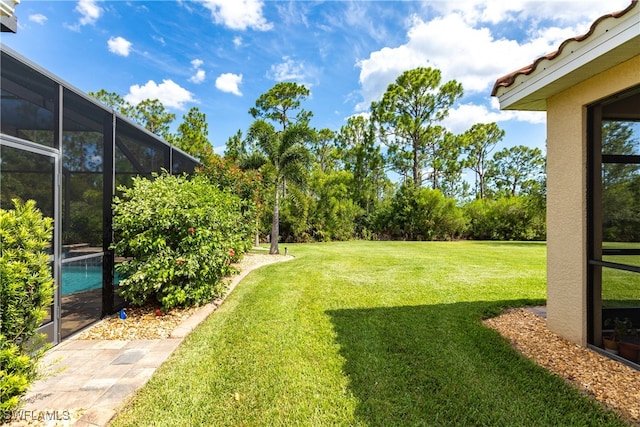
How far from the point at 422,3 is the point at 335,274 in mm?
7291

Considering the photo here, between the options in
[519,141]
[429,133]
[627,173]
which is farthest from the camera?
[519,141]

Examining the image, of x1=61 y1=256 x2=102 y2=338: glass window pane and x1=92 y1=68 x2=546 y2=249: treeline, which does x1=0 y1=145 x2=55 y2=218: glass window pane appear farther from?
x1=92 y1=68 x2=546 y2=249: treeline

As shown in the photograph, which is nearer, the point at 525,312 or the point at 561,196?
the point at 561,196

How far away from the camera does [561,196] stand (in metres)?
3.65

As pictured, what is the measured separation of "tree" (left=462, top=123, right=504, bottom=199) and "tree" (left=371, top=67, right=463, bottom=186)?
6.51 meters

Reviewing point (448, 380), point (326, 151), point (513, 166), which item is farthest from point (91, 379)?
point (513, 166)

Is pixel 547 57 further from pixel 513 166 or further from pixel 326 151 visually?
pixel 513 166

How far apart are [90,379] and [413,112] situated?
2567 cm

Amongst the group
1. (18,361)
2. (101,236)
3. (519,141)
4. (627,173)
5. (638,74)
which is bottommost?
(18,361)

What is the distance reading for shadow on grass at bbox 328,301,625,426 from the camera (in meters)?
2.24

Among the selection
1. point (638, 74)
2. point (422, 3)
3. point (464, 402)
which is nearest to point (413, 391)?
point (464, 402)

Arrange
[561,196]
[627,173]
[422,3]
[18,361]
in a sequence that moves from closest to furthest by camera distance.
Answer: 1. [18,361]
2. [627,173]
3. [561,196]
4. [422,3]

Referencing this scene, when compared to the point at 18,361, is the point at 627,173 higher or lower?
higher

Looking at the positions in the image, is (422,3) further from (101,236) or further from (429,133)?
(429,133)
